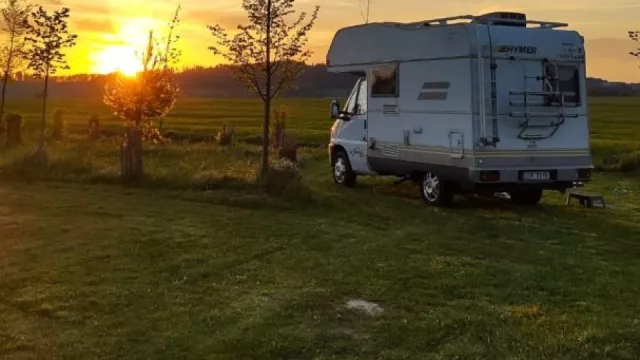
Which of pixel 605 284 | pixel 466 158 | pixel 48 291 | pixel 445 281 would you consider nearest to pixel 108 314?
pixel 48 291

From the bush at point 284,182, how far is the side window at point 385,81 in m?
2.04

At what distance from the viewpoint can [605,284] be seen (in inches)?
291

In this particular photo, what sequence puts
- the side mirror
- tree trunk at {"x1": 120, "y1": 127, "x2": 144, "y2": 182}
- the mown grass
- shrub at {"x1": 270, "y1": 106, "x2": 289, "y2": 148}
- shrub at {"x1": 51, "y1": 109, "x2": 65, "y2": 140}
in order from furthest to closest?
shrub at {"x1": 51, "y1": 109, "x2": 65, "y2": 140}
shrub at {"x1": 270, "y1": 106, "x2": 289, "y2": 148}
the mown grass
the side mirror
tree trunk at {"x1": 120, "y1": 127, "x2": 144, "y2": 182}

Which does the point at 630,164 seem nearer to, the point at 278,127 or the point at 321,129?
the point at 278,127

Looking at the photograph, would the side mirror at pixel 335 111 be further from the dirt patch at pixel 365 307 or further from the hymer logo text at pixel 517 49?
the dirt patch at pixel 365 307

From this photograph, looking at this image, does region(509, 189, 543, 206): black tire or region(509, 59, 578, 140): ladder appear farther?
region(509, 189, 543, 206): black tire

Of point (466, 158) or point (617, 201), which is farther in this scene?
point (617, 201)

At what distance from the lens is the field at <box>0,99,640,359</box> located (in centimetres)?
553

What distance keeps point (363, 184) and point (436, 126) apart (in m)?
4.02

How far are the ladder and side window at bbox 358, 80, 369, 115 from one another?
3.40m

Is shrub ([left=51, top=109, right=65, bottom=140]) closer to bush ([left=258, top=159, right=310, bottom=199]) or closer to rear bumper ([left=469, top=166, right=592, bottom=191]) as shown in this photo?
bush ([left=258, top=159, right=310, bottom=199])

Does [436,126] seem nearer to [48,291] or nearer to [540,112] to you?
[540,112]

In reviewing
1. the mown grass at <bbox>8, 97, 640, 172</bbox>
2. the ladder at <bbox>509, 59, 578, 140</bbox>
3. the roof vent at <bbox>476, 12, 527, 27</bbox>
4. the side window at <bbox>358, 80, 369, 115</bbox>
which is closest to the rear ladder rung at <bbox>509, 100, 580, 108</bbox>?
the ladder at <bbox>509, 59, 578, 140</bbox>

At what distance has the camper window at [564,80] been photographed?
12078 millimetres
